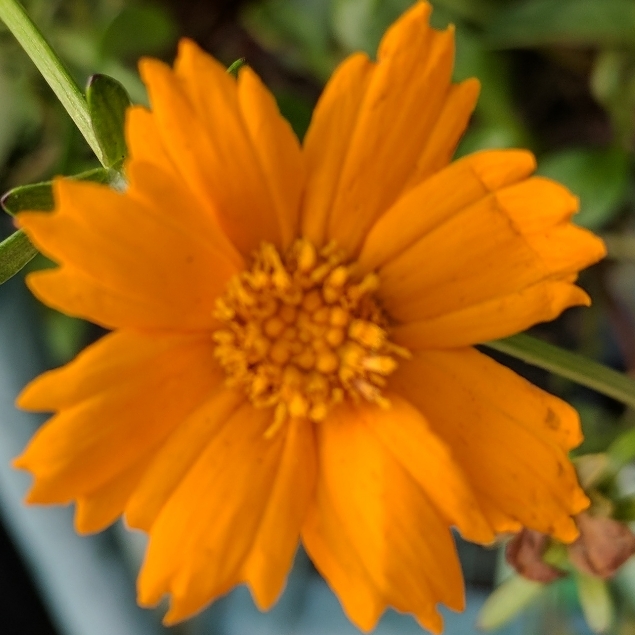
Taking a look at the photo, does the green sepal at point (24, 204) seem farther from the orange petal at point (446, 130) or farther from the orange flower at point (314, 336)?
the orange petal at point (446, 130)

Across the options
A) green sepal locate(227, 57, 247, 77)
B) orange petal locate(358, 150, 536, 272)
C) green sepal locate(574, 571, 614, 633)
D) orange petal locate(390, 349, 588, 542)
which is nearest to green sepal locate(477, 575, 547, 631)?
green sepal locate(574, 571, 614, 633)

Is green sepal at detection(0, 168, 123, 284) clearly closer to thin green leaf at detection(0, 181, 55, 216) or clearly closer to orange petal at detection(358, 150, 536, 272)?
thin green leaf at detection(0, 181, 55, 216)

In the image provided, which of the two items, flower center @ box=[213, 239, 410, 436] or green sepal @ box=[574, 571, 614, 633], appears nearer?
flower center @ box=[213, 239, 410, 436]

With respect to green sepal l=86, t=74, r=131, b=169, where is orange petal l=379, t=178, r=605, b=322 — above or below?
below

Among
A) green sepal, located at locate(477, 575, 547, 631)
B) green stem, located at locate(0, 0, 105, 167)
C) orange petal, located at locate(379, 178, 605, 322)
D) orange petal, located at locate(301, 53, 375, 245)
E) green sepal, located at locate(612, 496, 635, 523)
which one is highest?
green stem, located at locate(0, 0, 105, 167)

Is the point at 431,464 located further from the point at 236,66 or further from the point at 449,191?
the point at 236,66

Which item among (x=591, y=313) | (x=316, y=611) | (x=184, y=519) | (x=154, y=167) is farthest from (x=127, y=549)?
(x=154, y=167)

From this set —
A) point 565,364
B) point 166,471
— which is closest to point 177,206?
point 166,471
